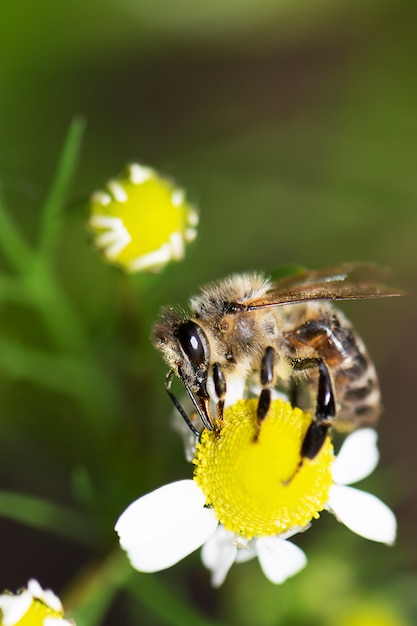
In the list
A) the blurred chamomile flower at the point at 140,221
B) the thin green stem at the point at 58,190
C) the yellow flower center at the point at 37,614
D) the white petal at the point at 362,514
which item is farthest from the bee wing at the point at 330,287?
the yellow flower center at the point at 37,614

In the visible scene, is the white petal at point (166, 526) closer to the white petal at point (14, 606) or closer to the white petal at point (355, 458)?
the white petal at point (14, 606)

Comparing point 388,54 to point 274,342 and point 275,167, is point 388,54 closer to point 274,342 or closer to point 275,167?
point 275,167

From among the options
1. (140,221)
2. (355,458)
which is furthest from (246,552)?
(140,221)

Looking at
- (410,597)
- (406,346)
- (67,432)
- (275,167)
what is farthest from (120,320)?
(406,346)

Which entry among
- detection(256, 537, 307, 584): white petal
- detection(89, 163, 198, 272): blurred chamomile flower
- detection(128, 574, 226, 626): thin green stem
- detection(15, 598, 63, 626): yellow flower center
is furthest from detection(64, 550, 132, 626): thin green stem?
detection(89, 163, 198, 272): blurred chamomile flower

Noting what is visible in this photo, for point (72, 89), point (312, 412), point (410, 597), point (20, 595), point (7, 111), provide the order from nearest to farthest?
point (20, 595) < point (312, 412) < point (410, 597) < point (7, 111) < point (72, 89)

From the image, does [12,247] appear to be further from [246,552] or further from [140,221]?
[246,552]
